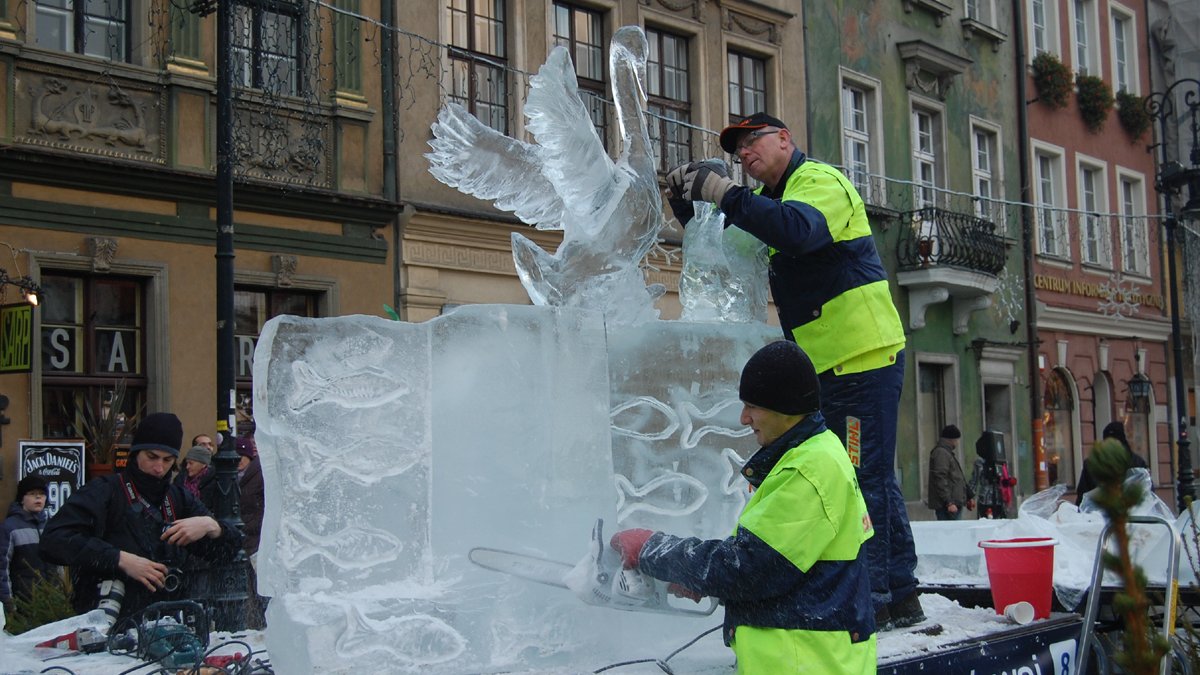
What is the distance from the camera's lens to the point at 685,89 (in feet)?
55.9

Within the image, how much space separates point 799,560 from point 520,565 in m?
0.99

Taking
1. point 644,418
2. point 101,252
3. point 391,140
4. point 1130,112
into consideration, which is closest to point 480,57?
point 391,140

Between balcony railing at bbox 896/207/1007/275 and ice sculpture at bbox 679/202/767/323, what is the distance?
1580 centimetres

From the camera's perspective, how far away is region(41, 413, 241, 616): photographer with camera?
4.56 meters

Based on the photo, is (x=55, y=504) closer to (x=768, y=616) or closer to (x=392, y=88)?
(x=392, y=88)

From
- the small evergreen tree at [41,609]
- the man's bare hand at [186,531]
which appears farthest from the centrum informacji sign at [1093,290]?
the man's bare hand at [186,531]

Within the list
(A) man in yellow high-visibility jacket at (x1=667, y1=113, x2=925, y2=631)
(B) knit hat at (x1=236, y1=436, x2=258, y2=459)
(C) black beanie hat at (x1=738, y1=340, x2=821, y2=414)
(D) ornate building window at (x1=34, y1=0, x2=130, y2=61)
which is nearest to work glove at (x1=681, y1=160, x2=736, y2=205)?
(A) man in yellow high-visibility jacket at (x1=667, y1=113, x2=925, y2=631)

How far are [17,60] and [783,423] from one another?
369 inches

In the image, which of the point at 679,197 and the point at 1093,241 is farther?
the point at 1093,241

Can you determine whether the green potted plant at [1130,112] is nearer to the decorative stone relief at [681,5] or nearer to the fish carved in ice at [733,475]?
the decorative stone relief at [681,5]

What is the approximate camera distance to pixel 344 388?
11.4 feet

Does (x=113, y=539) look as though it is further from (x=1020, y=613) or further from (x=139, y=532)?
(x=1020, y=613)

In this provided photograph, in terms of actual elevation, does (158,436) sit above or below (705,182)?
below

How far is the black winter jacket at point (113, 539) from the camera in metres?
4.56
